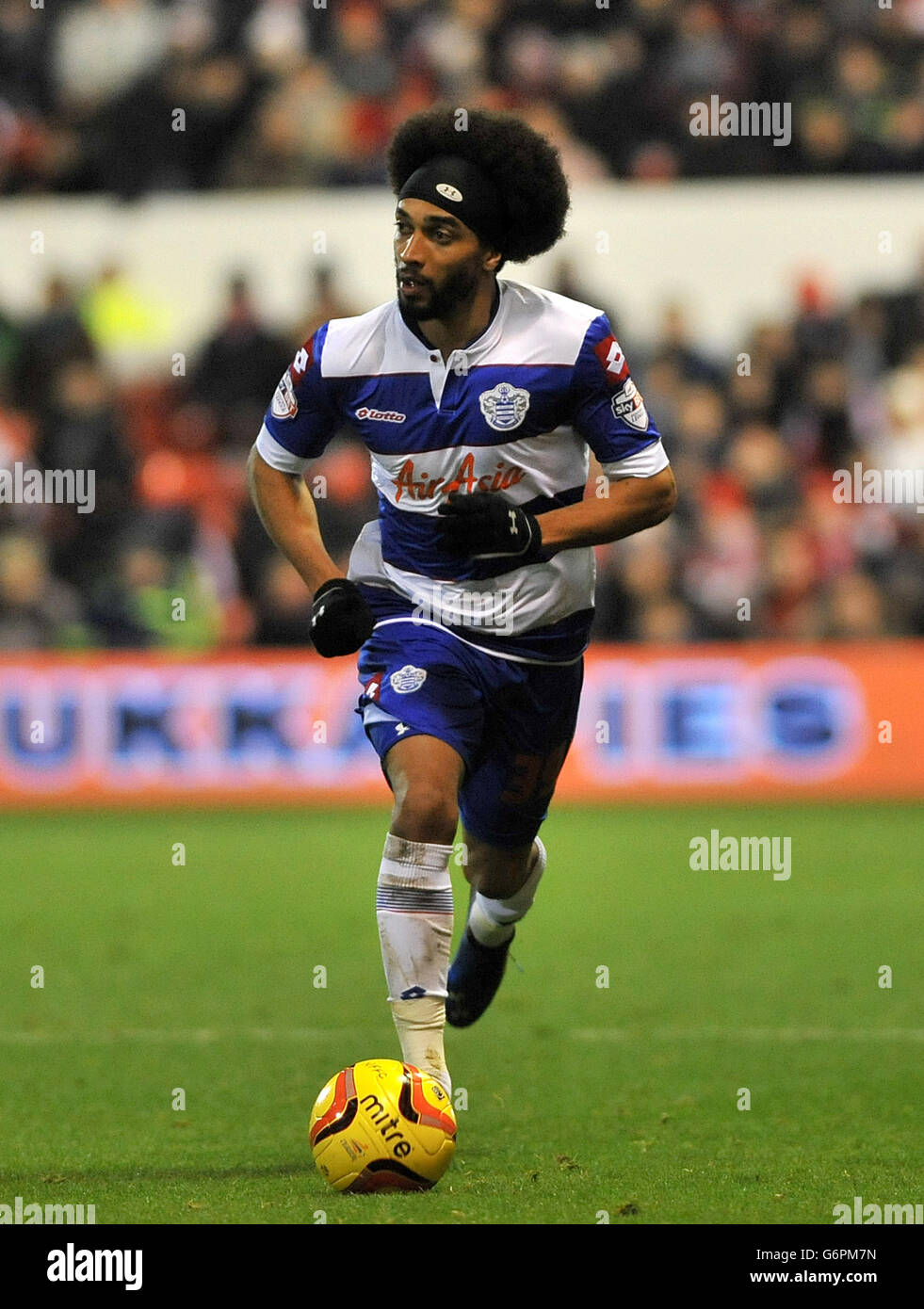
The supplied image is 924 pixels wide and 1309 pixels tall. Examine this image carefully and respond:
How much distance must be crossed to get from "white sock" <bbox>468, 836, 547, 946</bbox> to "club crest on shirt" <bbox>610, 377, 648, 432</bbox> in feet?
5.33

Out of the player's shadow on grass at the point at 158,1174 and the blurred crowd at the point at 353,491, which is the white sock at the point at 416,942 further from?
the blurred crowd at the point at 353,491

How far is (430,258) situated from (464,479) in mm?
610

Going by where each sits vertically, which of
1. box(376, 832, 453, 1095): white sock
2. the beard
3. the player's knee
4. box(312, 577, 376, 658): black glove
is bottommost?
box(376, 832, 453, 1095): white sock

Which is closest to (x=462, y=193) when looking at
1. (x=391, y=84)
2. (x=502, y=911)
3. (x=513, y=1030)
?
(x=502, y=911)

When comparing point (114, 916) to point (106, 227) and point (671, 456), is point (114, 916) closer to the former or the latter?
point (671, 456)

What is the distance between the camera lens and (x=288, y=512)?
6340 millimetres

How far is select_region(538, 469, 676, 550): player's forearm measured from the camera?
235 inches

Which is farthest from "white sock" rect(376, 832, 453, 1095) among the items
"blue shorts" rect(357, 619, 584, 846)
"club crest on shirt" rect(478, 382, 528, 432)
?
"club crest on shirt" rect(478, 382, 528, 432)

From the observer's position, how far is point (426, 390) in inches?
239

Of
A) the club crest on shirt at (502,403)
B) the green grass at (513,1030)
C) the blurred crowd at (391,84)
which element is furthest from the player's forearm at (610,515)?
the blurred crowd at (391,84)

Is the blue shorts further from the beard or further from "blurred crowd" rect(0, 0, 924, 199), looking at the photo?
"blurred crowd" rect(0, 0, 924, 199)

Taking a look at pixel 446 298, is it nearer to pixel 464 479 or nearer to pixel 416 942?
pixel 464 479

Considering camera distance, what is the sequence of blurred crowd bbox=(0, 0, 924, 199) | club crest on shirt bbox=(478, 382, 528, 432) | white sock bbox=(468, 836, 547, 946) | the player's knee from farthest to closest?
blurred crowd bbox=(0, 0, 924, 199), white sock bbox=(468, 836, 547, 946), club crest on shirt bbox=(478, 382, 528, 432), the player's knee

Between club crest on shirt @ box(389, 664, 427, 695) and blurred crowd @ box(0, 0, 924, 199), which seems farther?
blurred crowd @ box(0, 0, 924, 199)
